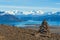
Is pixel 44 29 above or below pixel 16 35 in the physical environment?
above

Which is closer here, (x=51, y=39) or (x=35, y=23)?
(x=51, y=39)

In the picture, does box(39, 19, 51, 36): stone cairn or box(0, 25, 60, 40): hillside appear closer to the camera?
box(0, 25, 60, 40): hillside

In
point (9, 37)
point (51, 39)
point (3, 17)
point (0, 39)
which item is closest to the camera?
point (0, 39)

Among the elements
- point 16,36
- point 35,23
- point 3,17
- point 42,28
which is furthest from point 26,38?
point 35,23

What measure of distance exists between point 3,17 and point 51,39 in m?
16.1

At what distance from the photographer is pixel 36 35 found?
73.0 feet

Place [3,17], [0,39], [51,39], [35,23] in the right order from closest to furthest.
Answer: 1. [0,39]
2. [51,39]
3. [3,17]
4. [35,23]

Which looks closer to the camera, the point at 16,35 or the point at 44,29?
the point at 16,35

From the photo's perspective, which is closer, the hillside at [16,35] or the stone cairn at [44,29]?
the hillside at [16,35]

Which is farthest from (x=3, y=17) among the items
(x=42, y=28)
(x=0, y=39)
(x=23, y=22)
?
(x=0, y=39)

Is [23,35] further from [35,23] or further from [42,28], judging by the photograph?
[35,23]

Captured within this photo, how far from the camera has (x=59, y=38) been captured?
2258 cm

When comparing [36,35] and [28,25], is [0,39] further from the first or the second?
[28,25]

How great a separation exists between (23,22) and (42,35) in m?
17.2
